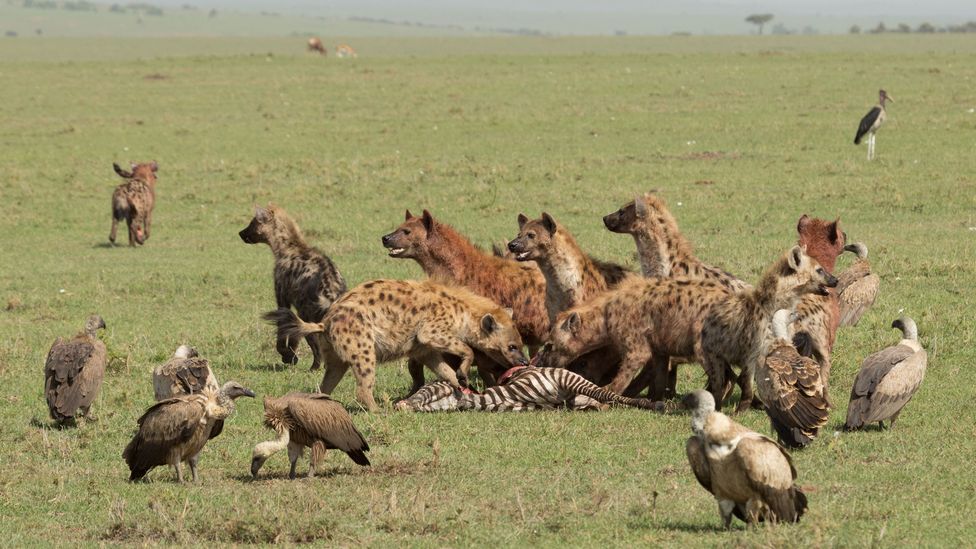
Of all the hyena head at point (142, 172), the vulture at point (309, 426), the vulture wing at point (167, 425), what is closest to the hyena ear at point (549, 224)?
the vulture at point (309, 426)

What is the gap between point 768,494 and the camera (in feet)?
18.3

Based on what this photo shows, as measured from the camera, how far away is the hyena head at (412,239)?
10.1 meters

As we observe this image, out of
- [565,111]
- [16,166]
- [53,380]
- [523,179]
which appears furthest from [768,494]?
[565,111]

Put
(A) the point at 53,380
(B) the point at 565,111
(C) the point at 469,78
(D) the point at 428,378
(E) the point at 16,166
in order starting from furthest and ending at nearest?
(C) the point at 469,78 < (B) the point at 565,111 < (E) the point at 16,166 < (D) the point at 428,378 < (A) the point at 53,380

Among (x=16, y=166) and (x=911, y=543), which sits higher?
(x=911, y=543)

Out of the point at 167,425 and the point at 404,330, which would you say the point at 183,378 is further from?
the point at 404,330

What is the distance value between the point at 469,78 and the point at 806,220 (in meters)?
23.2

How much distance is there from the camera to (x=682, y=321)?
8.45 m

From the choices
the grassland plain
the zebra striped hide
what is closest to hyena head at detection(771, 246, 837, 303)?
the grassland plain

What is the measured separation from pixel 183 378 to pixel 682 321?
9.40 feet

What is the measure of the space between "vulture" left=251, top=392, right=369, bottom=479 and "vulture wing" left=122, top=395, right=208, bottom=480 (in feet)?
1.03

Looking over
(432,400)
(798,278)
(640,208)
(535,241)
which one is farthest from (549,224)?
(798,278)

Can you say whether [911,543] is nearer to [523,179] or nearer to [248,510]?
[248,510]

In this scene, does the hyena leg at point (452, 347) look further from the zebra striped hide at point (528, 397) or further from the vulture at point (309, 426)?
the vulture at point (309, 426)
